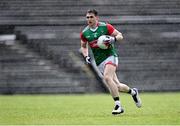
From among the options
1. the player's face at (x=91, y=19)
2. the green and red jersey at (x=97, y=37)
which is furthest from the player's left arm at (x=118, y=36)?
the player's face at (x=91, y=19)

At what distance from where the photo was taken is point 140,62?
80.5 ft

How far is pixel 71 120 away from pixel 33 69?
43.2 feet

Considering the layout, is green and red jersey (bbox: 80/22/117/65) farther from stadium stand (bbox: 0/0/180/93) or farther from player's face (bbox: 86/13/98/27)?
stadium stand (bbox: 0/0/180/93)

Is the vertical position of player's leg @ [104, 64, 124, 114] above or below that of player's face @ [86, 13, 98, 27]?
below

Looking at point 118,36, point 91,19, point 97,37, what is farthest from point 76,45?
point 118,36

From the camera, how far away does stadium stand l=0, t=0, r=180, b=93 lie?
78.4ft

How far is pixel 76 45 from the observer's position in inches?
988

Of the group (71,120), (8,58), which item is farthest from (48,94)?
(71,120)

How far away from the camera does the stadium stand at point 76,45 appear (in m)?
23.9

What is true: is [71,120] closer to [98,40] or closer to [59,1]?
[98,40]

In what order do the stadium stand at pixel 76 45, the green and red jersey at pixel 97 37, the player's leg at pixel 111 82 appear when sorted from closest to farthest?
the player's leg at pixel 111 82 < the green and red jersey at pixel 97 37 < the stadium stand at pixel 76 45

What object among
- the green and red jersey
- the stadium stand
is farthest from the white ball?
the stadium stand

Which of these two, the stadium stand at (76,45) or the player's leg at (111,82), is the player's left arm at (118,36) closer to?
the player's leg at (111,82)

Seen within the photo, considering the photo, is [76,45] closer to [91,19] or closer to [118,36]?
[91,19]
